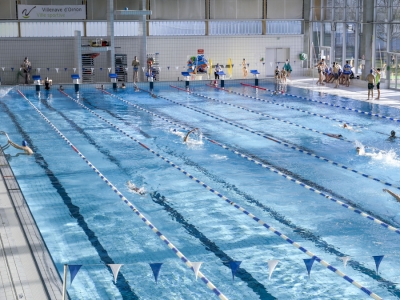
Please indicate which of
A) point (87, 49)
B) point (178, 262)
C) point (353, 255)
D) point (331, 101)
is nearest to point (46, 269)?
point (178, 262)

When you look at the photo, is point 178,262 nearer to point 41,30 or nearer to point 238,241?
point 238,241

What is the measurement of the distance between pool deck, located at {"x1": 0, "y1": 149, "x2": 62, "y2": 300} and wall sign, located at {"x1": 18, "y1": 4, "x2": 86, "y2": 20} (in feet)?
54.3

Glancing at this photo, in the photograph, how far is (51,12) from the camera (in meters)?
25.9

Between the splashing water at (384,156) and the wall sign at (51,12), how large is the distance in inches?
594

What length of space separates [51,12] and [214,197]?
16953 millimetres

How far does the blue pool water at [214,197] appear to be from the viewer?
310 inches

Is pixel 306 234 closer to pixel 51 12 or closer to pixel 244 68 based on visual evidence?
pixel 51 12

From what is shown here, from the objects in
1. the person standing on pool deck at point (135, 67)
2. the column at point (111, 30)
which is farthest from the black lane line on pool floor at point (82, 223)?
the person standing on pool deck at point (135, 67)

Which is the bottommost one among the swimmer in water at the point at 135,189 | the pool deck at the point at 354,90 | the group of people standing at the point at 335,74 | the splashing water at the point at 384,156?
the swimmer in water at the point at 135,189

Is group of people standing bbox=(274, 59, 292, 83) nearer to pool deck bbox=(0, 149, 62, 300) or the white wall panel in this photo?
the white wall panel

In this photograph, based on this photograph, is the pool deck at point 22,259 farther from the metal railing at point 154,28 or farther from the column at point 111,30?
the metal railing at point 154,28

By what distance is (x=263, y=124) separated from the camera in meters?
17.5

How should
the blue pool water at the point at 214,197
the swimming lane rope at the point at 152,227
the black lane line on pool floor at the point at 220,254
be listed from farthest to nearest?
the blue pool water at the point at 214,197, the black lane line on pool floor at the point at 220,254, the swimming lane rope at the point at 152,227

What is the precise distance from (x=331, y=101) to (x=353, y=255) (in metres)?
13.3
